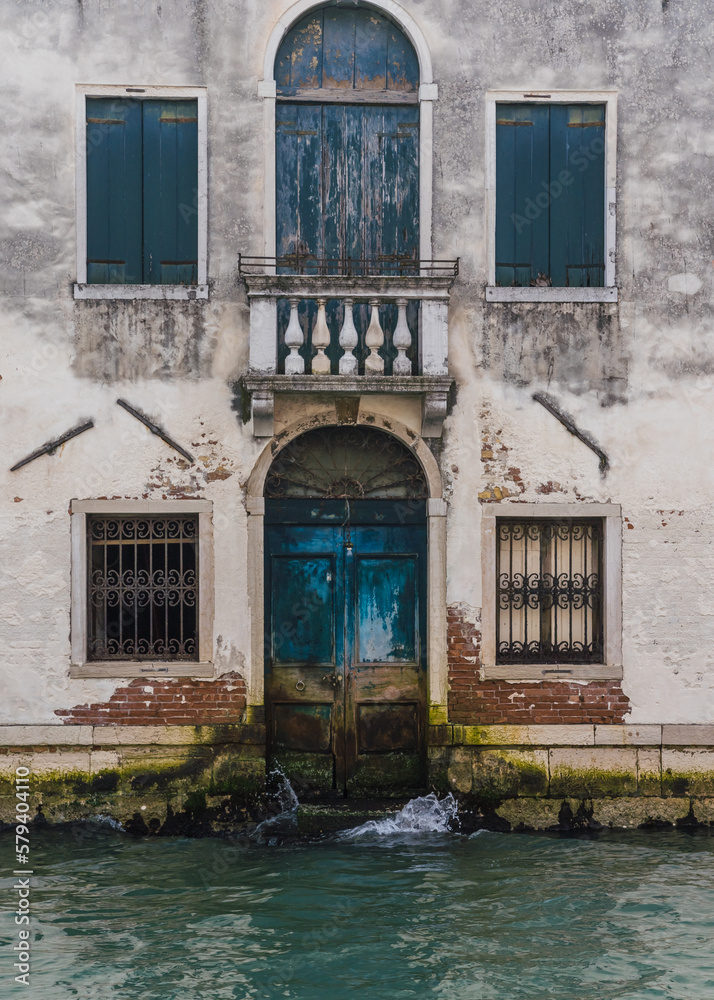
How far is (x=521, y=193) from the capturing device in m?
8.01

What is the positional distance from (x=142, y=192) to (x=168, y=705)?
413cm

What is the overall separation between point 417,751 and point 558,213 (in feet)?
15.1

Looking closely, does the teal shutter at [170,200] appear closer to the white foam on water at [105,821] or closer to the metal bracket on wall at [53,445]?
the metal bracket on wall at [53,445]

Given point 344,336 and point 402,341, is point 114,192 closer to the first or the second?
point 344,336

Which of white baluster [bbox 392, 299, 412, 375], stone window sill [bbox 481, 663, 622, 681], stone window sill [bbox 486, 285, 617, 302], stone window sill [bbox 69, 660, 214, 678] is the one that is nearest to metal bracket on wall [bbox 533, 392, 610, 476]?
stone window sill [bbox 486, 285, 617, 302]

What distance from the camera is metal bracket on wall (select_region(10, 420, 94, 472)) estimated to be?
7707 mm

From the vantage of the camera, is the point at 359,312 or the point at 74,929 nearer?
the point at 74,929

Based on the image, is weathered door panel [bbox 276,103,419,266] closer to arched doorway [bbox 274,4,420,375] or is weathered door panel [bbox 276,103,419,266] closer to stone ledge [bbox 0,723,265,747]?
arched doorway [bbox 274,4,420,375]

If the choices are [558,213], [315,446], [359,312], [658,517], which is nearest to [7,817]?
[315,446]

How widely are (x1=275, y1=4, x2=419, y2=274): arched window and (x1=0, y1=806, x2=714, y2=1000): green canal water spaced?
4.61 m

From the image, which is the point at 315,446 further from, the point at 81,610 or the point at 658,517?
the point at 658,517

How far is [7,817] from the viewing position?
7.68 m

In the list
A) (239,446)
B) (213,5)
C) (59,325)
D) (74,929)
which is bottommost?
(74,929)

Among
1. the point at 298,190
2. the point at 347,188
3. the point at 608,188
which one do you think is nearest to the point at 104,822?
the point at 298,190
